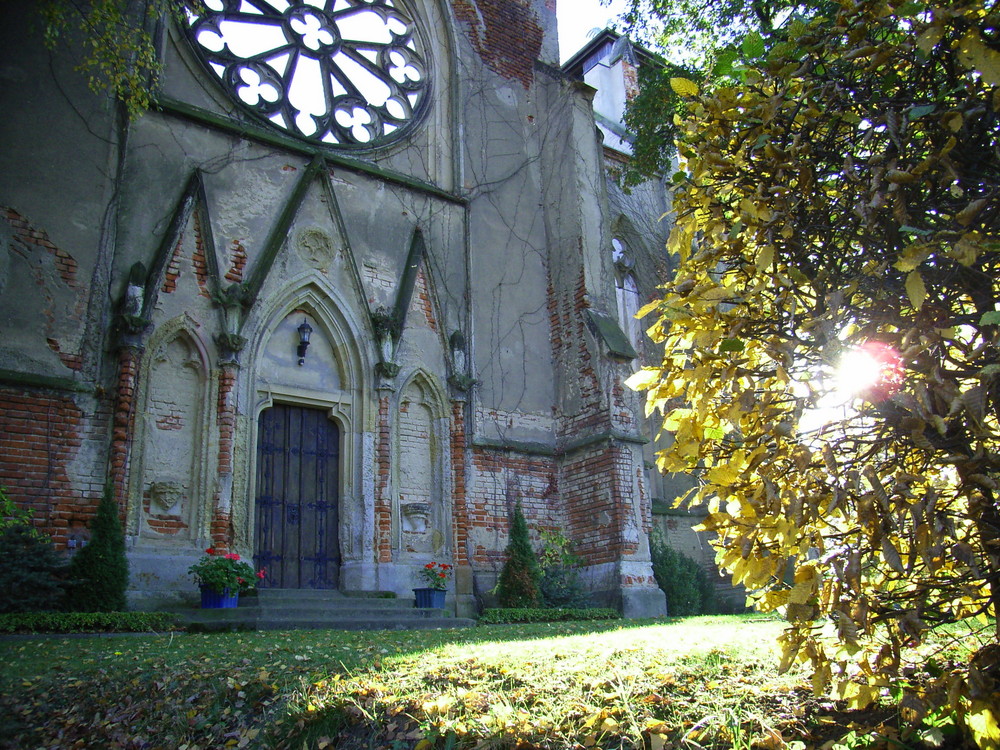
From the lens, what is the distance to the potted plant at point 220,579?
860 cm

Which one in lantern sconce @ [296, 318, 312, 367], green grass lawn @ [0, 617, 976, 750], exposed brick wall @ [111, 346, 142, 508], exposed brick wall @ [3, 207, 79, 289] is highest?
exposed brick wall @ [3, 207, 79, 289]

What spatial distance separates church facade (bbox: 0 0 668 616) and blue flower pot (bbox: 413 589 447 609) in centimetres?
61

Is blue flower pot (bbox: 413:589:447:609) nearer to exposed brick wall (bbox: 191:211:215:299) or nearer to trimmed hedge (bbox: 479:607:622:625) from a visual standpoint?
trimmed hedge (bbox: 479:607:622:625)

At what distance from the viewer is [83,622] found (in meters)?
7.23

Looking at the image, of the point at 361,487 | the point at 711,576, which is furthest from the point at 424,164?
the point at 711,576

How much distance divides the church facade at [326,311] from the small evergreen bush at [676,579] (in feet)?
3.84

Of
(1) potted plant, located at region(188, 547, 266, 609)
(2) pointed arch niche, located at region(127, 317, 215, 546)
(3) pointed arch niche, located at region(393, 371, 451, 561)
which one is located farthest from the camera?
(3) pointed arch niche, located at region(393, 371, 451, 561)

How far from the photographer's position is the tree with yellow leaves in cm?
215

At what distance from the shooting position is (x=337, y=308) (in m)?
11.2

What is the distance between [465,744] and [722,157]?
2.26 metres

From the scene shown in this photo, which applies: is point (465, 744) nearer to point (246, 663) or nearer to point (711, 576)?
point (246, 663)

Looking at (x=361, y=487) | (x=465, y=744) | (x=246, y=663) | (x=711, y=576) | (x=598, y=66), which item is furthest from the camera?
(x=598, y=66)

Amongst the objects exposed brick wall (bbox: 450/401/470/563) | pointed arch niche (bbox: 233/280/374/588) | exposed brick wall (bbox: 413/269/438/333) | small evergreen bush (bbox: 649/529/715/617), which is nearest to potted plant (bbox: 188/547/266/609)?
pointed arch niche (bbox: 233/280/374/588)

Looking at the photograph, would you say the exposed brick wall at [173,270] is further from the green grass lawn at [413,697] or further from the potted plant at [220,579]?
the green grass lawn at [413,697]
